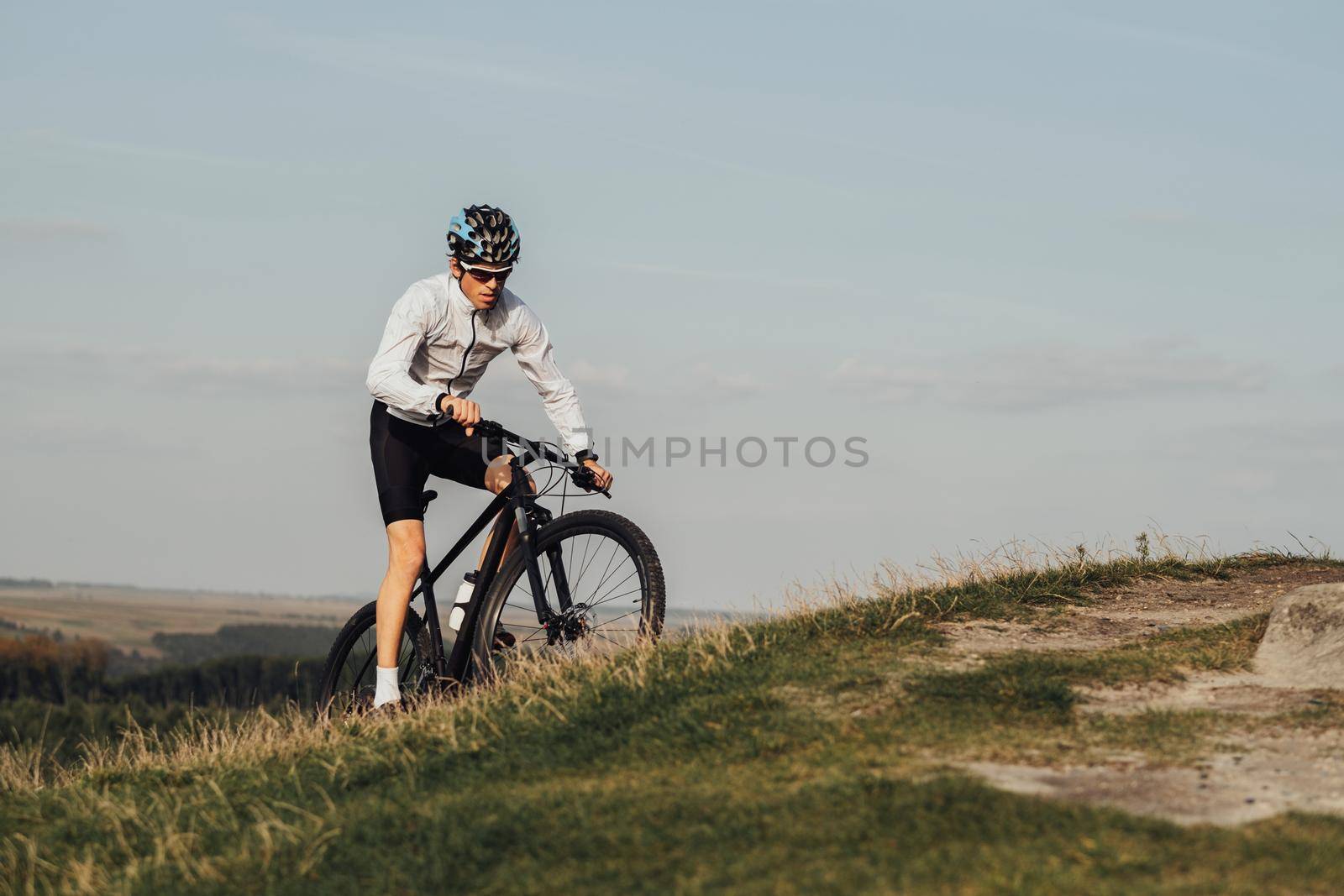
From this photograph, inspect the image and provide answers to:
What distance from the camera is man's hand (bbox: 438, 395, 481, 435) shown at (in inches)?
289

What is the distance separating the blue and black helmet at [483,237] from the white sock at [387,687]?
8.91 feet

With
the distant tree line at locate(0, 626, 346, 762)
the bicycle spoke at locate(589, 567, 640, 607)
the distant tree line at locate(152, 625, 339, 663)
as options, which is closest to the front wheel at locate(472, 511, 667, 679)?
the bicycle spoke at locate(589, 567, 640, 607)

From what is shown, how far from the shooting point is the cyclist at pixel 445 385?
303 inches

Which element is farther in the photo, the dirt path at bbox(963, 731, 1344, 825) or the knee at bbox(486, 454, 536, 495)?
the knee at bbox(486, 454, 536, 495)

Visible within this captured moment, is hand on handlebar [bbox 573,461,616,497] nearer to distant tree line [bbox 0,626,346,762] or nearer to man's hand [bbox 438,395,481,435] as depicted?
man's hand [bbox 438,395,481,435]

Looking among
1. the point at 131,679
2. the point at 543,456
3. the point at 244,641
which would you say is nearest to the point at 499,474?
the point at 543,456

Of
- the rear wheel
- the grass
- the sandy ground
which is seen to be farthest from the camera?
the rear wheel

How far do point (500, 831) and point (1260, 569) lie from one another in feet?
27.1

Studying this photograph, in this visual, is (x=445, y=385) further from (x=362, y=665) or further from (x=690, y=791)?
(x=690, y=791)

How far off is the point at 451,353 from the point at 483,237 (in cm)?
80

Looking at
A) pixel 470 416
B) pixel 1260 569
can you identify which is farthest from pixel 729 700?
pixel 1260 569

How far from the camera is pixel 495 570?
8141 mm

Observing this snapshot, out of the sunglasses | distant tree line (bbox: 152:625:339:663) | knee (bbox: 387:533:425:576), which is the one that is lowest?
distant tree line (bbox: 152:625:339:663)

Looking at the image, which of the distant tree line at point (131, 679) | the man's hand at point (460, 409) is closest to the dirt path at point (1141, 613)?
the man's hand at point (460, 409)
